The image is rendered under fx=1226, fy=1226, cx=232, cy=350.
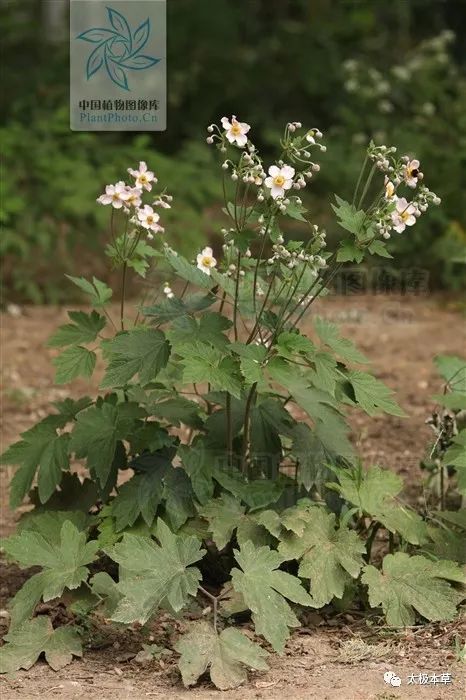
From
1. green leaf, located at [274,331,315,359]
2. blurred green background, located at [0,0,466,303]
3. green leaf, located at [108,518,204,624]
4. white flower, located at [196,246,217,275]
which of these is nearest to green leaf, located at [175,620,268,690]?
green leaf, located at [108,518,204,624]

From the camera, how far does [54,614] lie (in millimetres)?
3922

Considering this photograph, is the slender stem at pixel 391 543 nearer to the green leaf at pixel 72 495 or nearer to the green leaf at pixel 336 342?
the green leaf at pixel 336 342

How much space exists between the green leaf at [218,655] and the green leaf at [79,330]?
3.42ft

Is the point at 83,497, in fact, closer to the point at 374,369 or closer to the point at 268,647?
the point at 268,647

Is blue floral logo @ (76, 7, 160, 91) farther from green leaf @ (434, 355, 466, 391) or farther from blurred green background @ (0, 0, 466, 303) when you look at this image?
green leaf @ (434, 355, 466, 391)

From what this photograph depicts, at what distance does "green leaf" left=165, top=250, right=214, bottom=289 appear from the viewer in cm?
377

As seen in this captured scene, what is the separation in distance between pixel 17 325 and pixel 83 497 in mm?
3579

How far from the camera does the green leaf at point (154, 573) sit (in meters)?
3.42

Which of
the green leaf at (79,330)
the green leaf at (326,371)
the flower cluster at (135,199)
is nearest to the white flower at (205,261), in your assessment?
the flower cluster at (135,199)

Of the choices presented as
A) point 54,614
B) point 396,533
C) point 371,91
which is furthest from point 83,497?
Answer: point 371,91

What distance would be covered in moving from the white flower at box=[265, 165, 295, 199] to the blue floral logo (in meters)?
2.87

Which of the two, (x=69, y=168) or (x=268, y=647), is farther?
(x=69, y=168)

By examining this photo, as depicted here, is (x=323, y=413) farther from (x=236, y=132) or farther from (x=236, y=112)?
(x=236, y=112)

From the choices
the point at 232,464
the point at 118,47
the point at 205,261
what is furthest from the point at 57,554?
the point at 118,47
